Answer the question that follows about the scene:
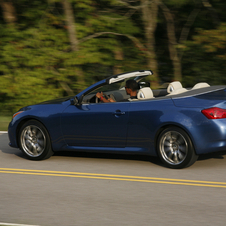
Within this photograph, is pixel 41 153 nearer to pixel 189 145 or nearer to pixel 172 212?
pixel 189 145

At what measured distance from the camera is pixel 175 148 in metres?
6.73

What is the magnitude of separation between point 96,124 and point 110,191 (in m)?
1.67

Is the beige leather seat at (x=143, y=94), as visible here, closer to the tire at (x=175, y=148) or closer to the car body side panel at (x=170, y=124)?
the car body side panel at (x=170, y=124)

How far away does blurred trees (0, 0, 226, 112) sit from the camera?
15.2 metres

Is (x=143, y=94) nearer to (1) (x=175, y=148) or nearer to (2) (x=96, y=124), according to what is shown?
(2) (x=96, y=124)

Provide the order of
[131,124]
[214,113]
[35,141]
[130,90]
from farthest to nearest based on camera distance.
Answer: [35,141] < [130,90] < [131,124] < [214,113]

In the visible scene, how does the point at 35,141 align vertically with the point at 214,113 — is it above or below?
below

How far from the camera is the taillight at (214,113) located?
643cm

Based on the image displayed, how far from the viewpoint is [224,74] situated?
14.9m

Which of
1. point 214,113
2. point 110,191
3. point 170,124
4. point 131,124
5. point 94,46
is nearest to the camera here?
point 110,191

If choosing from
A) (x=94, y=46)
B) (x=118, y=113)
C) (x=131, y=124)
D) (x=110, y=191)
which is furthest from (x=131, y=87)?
(x=94, y=46)

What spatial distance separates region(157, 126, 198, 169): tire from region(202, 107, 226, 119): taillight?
43 cm


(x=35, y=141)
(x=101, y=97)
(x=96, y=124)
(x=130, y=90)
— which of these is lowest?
(x=35, y=141)

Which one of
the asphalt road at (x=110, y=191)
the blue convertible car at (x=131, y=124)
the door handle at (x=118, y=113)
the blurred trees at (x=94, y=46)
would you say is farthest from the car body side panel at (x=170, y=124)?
the blurred trees at (x=94, y=46)
